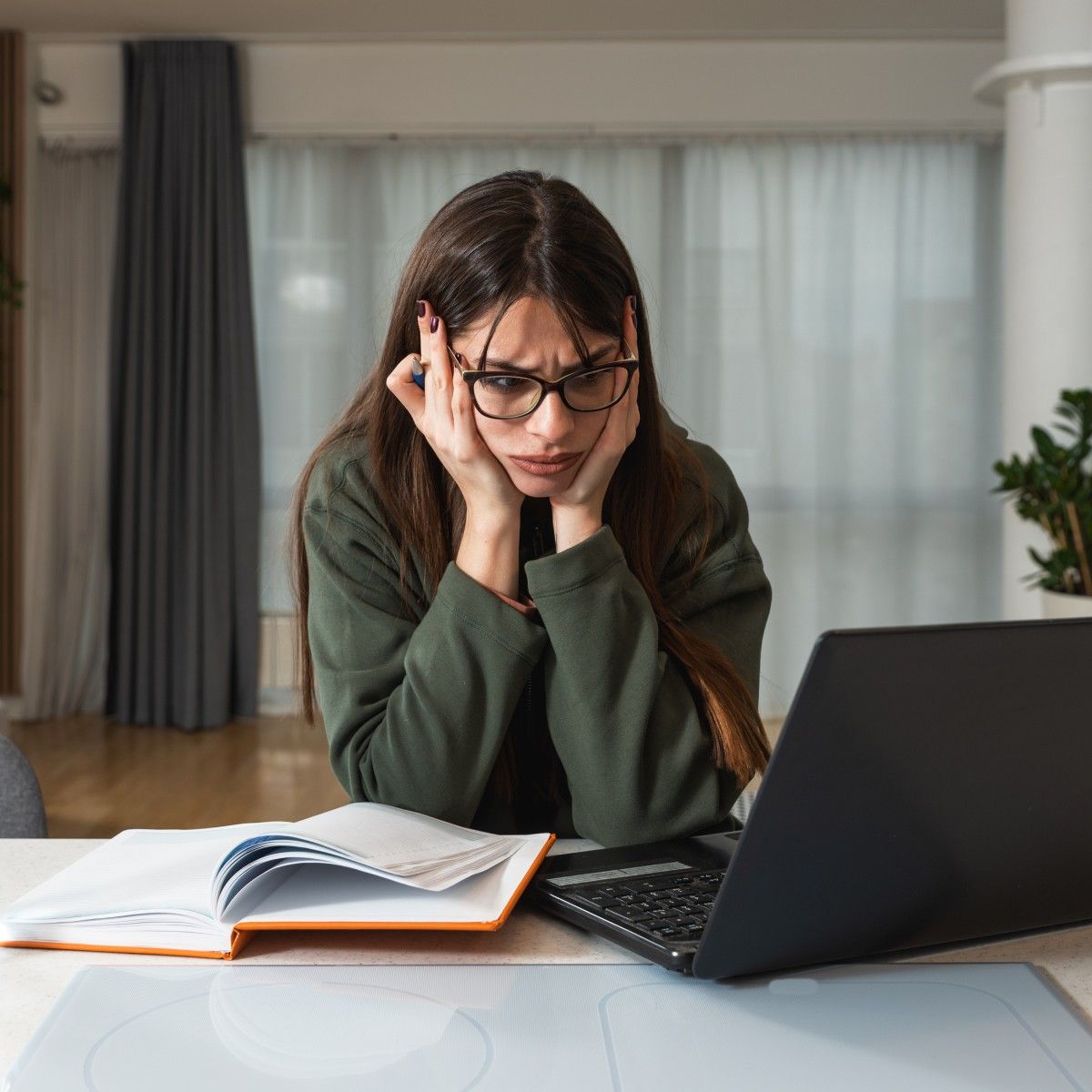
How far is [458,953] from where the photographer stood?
0.75m

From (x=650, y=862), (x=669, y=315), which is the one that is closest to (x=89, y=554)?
(x=669, y=315)

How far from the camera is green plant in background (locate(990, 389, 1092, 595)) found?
3.13 meters

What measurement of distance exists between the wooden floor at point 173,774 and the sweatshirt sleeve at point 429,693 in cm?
214

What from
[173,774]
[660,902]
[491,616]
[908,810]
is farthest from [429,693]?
[173,774]

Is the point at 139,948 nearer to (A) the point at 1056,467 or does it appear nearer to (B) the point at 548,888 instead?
(B) the point at 548,888

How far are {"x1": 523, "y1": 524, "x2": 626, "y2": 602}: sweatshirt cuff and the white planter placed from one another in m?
2.16

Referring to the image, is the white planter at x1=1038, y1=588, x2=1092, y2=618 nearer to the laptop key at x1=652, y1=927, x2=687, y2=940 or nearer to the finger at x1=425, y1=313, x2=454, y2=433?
the finger at x1=425, y1=313, x2=454, y2=433

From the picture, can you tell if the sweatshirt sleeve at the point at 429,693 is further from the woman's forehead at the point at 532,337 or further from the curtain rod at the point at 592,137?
the curtain rod at the point at 592,137

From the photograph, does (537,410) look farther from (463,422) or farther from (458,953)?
(458,953)

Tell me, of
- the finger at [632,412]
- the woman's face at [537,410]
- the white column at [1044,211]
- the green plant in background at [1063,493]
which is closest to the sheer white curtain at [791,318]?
the white column at [1044,211]

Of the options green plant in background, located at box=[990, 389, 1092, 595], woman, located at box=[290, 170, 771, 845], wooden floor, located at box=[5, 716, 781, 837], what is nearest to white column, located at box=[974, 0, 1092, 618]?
green plant in background, located at box=[990, 389, 1092, 595]

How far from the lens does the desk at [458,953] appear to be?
2.34 feet

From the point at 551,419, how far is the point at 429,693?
0.86ft

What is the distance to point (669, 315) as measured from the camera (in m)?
4.74
